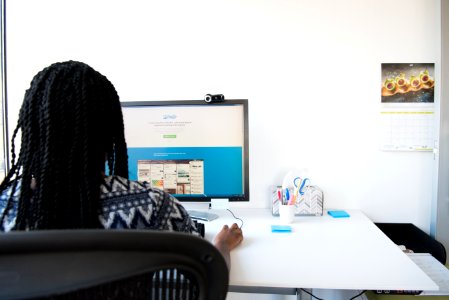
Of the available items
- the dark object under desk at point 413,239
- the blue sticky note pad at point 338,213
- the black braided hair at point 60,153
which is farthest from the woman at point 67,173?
the dark object under desk at point 413,239

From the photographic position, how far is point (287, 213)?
114cm

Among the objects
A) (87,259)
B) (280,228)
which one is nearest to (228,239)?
(280,228)

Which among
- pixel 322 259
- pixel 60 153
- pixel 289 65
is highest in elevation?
pixel 289 65

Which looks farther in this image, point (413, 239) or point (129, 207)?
point (413, 239)

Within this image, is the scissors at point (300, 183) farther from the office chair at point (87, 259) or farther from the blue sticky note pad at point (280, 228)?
the office chair at point (87, 259)

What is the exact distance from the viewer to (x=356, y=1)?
49.9 inches

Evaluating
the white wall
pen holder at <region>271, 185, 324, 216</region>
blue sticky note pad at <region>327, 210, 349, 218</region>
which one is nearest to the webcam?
the white wall

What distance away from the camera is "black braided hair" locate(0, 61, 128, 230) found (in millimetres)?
548

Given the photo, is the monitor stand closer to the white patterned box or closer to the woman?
the white patterned box

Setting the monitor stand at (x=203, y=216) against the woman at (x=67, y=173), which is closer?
the woman at (x=67, y=173)

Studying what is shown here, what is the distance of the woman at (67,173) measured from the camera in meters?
0.55

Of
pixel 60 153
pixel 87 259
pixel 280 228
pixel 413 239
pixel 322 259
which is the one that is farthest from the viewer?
pixel 413 239

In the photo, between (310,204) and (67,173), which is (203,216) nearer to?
(310,204)

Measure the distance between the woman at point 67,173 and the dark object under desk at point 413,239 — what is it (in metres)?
1.24
